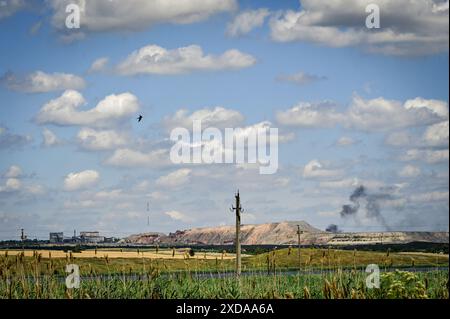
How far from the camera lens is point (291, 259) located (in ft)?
368

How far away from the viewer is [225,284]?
Answer: 27047 millimetres

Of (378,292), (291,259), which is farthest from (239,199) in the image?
(291,259)

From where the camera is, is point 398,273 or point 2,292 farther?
point 2,292

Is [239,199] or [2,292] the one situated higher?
[239,199]
